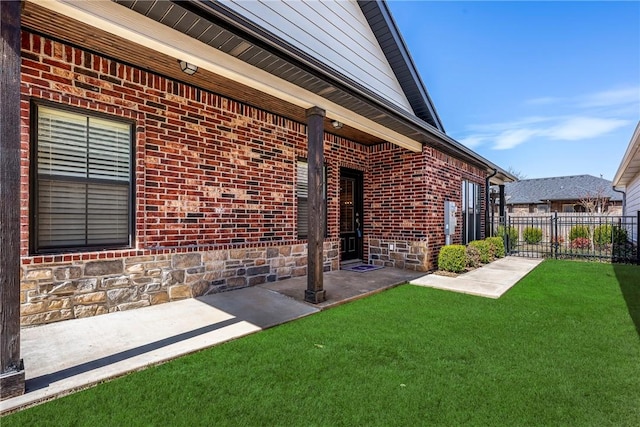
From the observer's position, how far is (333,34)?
630 centimetres

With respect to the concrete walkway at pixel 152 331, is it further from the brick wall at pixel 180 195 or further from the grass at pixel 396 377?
the brick wall at pixel 180 195

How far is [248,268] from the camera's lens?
17.3 feet

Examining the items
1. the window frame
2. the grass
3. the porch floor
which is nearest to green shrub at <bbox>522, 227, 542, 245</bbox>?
the grass

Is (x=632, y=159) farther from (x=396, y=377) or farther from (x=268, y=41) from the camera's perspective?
(x=268, y=41)

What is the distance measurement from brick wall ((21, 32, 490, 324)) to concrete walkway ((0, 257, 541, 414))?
313 mm

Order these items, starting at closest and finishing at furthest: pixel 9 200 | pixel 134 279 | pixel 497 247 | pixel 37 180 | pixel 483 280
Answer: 1. pixel 9 200
2. pixel 37 180
3. pixel 134 279
4. pixel 483 280
5. pixel 497 247

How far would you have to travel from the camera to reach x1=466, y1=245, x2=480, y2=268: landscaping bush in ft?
23.7

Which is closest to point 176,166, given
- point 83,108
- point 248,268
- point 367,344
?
point 83,108

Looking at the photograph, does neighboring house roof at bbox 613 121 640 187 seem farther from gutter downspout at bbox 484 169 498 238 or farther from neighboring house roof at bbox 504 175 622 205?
neighboring house roof at bbox 504 175 622 205

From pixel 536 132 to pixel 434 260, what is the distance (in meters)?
28.6

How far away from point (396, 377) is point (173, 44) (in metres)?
3.64

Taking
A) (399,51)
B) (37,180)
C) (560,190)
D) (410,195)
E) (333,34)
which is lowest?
(37,180)

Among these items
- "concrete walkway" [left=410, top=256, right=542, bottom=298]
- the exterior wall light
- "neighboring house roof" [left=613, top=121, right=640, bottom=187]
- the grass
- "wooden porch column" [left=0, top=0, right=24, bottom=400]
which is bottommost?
the grass

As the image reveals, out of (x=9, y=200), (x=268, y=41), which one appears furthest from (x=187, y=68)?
(x=9, y=200)
